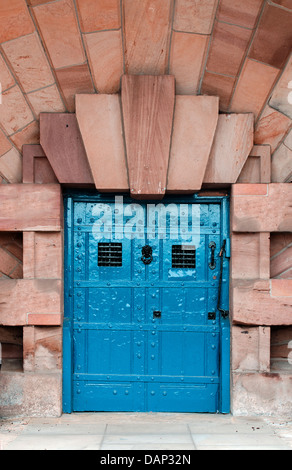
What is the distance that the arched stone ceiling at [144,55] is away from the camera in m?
3.21

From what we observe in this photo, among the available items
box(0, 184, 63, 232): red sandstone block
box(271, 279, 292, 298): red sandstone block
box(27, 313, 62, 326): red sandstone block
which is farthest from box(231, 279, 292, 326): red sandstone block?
box(0, 184, 63, 232): red sandstone block

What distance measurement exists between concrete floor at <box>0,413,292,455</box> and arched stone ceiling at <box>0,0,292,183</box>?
2065mm

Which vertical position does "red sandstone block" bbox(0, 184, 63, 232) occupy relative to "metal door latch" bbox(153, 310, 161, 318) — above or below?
above

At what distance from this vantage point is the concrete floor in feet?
9.48

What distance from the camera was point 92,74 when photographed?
3.44 m

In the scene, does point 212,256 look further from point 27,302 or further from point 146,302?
point 27,302

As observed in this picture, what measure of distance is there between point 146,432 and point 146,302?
107 centimetres

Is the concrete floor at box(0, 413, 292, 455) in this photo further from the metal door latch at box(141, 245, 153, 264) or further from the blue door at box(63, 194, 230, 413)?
the metal door latch at box(141, 245, 153, 264)

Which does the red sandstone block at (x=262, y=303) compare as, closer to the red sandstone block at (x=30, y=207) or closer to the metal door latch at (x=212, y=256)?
the metal door latch at (x=212, y=256)

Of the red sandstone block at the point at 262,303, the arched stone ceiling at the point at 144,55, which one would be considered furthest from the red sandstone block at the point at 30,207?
the red sandstone block at the point at 262,303

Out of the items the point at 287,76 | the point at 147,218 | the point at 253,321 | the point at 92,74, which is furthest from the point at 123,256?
the point at 287,76

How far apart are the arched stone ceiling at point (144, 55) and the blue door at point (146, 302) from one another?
2.53 feet

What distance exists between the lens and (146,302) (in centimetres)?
377

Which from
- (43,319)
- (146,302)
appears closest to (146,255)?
(146,302)
